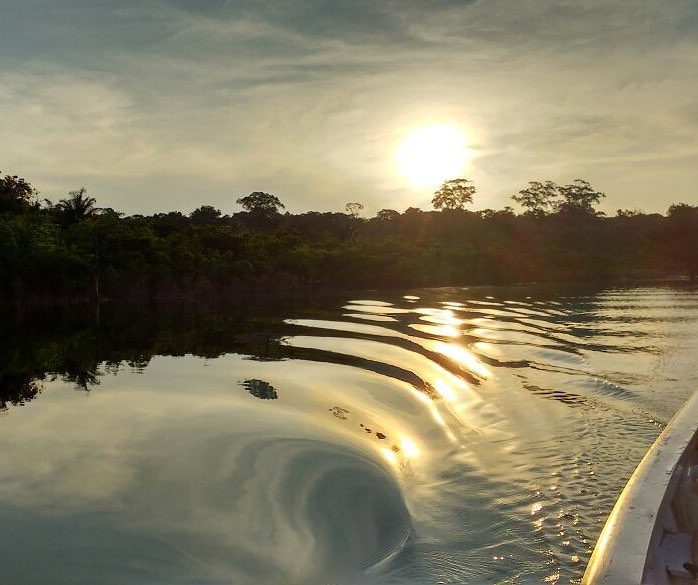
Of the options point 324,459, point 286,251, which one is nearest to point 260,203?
point 286,251

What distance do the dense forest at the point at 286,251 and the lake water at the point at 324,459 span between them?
75.3ft

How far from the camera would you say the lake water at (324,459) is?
455 centimetres

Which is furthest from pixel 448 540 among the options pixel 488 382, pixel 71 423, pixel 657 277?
pixel 657 277

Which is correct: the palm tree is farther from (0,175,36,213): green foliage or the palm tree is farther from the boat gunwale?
the boat gunwale

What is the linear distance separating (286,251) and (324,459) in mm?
44728

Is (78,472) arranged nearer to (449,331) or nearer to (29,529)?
(29,529)

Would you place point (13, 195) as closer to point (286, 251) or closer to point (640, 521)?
point (286, 251)

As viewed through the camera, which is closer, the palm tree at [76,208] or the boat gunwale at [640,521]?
the boat gunwale at [640,521]

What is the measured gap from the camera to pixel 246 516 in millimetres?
5293

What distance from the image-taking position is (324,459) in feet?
22.2

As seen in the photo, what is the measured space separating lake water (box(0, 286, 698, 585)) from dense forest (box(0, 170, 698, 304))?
22964 millimetres

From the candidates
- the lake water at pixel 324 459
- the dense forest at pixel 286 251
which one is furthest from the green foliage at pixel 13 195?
the lake water at pixel 324 459

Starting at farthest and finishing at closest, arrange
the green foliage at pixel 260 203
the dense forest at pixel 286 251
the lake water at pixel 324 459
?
the green foliage at pixel 260 203
the dense forest at pixel 286 251
the lake water at pixel 324 459

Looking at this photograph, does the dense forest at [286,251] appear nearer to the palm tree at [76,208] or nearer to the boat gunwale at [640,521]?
the palm tree at [76,208]
